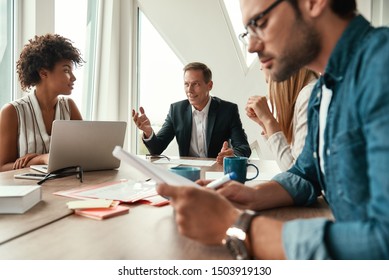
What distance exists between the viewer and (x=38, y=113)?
211cm

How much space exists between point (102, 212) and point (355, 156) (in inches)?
24.2

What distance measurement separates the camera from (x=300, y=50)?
31.9 inches

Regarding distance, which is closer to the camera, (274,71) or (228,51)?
(274,71)

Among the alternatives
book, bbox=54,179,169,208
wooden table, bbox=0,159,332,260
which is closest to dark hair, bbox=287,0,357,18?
wooden table, bbox=0,159,332,260

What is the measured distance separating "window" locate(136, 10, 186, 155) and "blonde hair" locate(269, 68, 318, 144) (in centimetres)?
260

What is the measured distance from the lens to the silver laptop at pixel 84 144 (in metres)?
1.36

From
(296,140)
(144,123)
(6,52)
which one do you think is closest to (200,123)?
(144,123)

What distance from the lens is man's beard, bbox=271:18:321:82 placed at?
78 cm

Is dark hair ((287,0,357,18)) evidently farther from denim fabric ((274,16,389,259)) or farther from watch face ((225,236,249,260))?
watch face ((225,236,249,260))

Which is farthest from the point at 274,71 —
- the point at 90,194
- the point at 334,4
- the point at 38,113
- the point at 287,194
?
the point at 38,113

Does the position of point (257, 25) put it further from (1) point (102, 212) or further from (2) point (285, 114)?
(2) point (285, 114)

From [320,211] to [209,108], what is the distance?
2.13 metres

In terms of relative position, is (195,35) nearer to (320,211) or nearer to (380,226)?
(320,211)

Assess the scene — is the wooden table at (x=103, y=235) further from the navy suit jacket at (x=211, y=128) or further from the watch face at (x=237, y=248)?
the navy suit jacket at (x=211, y=128)
